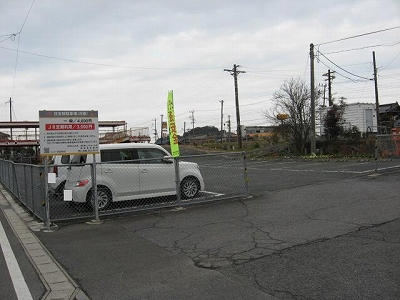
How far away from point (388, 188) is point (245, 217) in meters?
5.29

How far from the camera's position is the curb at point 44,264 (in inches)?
188

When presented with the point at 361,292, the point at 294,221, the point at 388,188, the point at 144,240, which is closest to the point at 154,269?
the point at 144,240

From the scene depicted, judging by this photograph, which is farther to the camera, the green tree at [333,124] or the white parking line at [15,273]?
the green tree at [333,124]

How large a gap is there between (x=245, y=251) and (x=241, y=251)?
6cm

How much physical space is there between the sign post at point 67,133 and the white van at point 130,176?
593mm

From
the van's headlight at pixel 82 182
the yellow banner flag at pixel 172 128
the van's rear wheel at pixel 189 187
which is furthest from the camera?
the yellow banner flag at pixel 172 128

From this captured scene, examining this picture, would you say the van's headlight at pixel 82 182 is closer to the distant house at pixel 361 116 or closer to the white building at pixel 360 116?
the white building at pixel 360 116

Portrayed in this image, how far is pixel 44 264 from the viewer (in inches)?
239

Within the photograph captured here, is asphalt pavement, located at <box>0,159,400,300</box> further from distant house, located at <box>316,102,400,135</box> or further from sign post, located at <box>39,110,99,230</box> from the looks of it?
distant house, located at <box>316,102,400,135</box>

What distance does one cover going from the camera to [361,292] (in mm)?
4148

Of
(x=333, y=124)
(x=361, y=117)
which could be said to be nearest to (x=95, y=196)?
(x=333, y=124)

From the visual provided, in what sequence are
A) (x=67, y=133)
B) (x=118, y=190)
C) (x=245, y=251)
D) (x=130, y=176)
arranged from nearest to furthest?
(x=245, y=251), (x=67, y=133), (x=118, y=190), (x=130, y=176)

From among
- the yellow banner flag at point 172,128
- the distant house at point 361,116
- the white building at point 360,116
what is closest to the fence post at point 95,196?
the yellow banner flag at point 172,128

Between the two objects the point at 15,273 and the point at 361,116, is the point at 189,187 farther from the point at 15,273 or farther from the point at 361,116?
the point at 361,116
